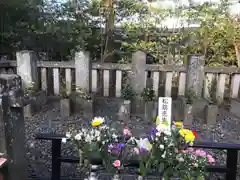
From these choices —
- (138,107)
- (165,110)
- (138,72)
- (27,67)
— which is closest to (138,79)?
(138,72)

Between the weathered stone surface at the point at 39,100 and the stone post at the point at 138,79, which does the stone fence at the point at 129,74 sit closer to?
the stone post at the point at 138,79

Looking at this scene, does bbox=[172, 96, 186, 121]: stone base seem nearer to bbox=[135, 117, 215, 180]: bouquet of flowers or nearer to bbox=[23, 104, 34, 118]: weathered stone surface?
bbox=[23, 104, 34, 118]: weathered stone surface

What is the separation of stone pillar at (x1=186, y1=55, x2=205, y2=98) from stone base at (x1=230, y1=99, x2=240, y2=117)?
0.60 metres

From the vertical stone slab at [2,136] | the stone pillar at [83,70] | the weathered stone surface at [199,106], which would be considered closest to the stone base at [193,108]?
the weathered stone surface at [199,106]

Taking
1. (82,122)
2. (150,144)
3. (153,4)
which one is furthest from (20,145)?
(153,4)

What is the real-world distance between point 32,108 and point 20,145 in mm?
2255

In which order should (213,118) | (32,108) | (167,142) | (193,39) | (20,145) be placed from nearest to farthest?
(167,142) < (20,145) < (213,118) < (32,108) < (193,39)

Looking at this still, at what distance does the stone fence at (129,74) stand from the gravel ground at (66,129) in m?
0.38

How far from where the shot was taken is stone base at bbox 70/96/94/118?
375cm

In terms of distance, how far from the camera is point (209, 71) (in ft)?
12.5

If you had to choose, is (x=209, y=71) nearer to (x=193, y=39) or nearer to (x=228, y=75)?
(x=228, y=75)

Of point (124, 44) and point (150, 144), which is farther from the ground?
point (124, 44)

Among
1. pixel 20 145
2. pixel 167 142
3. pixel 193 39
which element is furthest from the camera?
pixel 193 39

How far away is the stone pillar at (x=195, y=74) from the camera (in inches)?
144
